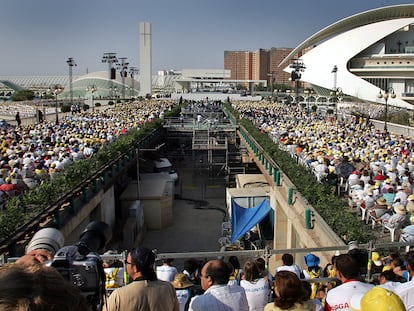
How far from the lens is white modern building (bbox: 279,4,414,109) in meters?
60.7

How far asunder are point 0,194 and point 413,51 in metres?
65.1

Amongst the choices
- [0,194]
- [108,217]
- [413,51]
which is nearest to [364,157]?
[108,217]

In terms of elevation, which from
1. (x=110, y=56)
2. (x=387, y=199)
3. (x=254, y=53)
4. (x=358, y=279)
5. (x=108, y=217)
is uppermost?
(x=254, y=53)

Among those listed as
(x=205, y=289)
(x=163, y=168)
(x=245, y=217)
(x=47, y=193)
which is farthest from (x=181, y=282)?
(x=163, y=168)

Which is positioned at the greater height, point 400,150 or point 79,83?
point 79,83

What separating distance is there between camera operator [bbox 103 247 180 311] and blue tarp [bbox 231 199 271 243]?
29.2 ft

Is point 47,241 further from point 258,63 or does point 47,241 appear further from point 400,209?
point 258,63

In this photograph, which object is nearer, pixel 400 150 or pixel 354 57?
pixel 400 150

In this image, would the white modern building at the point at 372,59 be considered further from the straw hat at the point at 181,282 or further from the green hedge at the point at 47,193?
the straw hat at the point at 181,282

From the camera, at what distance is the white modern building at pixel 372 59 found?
60688mm

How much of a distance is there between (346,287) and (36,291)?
2568 mm

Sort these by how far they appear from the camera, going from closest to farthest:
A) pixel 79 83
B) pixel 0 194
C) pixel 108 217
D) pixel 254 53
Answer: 1. pixel 0 194
2. pixel 108 217
3. pixel 79 83
4. pixel 254 53

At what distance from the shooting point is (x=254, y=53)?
156m

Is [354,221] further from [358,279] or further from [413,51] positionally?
[413,51]
